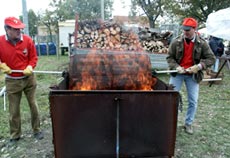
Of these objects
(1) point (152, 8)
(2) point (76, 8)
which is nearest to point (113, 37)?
(1) point (152, 8)

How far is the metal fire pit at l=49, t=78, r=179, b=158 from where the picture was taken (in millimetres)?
2725

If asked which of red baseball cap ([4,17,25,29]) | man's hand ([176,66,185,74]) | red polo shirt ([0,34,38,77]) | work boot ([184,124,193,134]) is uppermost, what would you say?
red baseball cap ([4,17,25,29])

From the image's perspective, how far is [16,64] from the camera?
386 cm

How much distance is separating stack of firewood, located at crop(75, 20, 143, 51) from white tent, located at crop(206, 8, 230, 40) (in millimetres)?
3333

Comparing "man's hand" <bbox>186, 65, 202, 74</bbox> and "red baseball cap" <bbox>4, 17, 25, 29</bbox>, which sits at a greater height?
"red baseball cap" <bbox>4, 17, 25, 29</bbox>

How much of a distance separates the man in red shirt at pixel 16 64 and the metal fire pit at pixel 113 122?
129 centimetres

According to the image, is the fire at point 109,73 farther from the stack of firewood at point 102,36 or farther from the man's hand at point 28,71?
the stack of firewood at point 102,36

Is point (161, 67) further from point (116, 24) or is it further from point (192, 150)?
point (192, 150)

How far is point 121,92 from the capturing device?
8.93ft

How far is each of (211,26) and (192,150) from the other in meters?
8.04

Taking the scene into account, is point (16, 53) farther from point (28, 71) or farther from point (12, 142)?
point (12, 142)

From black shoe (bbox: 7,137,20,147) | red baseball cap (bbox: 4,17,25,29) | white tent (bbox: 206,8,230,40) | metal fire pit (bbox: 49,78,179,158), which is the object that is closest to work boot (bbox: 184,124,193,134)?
metal fire pit (bbox: 49,78,179,158)

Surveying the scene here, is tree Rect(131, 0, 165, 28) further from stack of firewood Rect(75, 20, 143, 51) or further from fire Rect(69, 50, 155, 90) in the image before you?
fire Rect(69, 50, 155, 90)

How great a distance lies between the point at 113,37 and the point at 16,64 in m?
5.58
